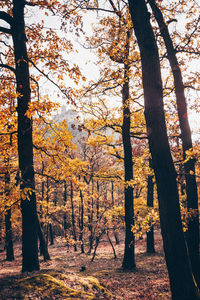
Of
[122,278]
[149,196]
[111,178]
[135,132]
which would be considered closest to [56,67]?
[135,132]

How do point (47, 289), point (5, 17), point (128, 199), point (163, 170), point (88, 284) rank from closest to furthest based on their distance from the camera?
point (163, 170) → point (47, 289) → point (88, 284) → point (5, 17) → point (128, 199)

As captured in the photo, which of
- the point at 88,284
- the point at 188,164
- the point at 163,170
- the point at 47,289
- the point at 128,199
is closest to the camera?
the point at 163,170

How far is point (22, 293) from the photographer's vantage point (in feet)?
13.5

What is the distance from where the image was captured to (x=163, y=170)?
3.41 meters

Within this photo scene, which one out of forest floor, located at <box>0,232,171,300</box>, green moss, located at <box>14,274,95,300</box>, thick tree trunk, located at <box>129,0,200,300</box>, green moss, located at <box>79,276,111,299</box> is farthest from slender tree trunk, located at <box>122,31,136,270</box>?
thick tree trunk, located at <box>129,0,200,300</box>

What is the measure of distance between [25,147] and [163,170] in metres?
4.36

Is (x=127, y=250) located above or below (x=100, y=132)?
below

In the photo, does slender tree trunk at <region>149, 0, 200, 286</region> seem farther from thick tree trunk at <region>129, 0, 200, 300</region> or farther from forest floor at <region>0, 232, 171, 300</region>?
thick tree trunk at <region>129, 0, 200, 300</region>

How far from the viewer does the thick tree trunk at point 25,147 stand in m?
5.95

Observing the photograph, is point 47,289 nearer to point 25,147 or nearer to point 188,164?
point 25,147

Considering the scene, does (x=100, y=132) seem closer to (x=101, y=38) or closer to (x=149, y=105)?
(x=101, y=38)

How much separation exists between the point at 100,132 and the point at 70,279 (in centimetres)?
780

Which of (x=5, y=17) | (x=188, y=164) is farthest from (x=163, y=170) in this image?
(x=5, y=17)

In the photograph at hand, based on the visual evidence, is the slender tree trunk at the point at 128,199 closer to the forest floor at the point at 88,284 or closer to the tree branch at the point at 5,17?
the forest floor at the point at 88,284
